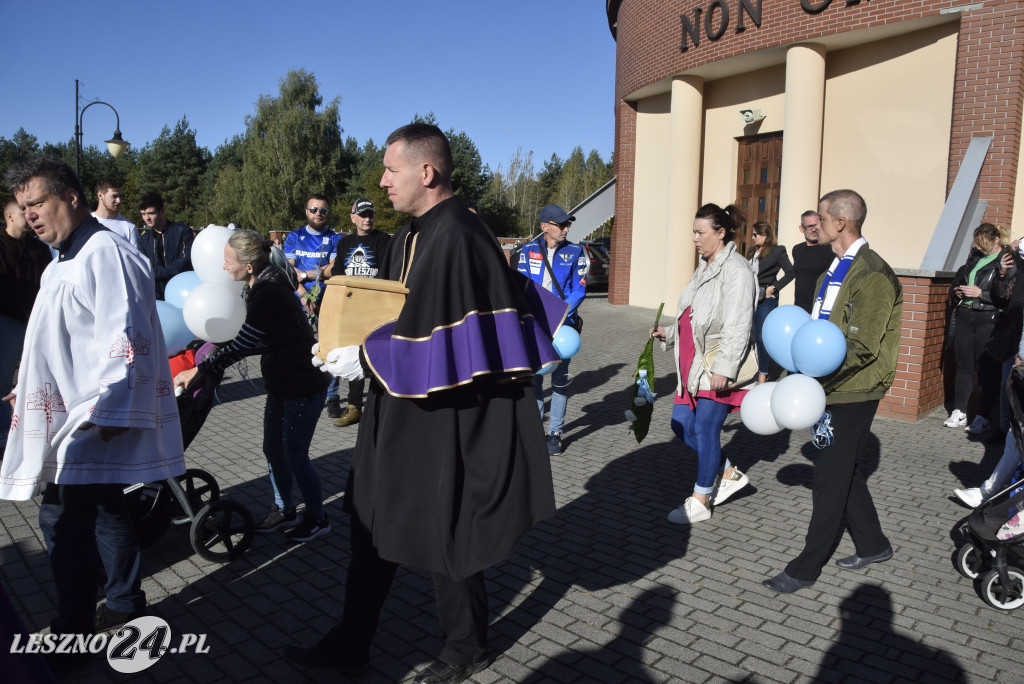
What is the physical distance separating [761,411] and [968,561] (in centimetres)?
144

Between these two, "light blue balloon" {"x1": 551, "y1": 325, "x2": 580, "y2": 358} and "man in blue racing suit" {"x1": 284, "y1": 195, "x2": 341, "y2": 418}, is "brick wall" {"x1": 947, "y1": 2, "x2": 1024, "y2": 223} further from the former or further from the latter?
"man in blue racing suit" {"x1": 284, "y1": 195, "x2": 341, "y2": 418}

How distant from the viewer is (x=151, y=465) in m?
3.29

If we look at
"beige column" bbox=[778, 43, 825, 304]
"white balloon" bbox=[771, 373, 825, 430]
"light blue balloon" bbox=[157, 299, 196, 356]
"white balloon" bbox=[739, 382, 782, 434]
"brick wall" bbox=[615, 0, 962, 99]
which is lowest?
"white balloon" bbox=[739, 382, 782, 434]

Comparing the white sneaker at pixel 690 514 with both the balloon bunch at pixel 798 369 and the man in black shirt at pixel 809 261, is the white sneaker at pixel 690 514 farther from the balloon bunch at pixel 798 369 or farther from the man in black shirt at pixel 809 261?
the man in black shirt at pixel 809 261

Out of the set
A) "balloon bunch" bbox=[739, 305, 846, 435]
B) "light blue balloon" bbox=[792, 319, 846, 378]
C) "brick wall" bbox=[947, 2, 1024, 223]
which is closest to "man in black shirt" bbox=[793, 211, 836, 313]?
"brick wall" bbox=[947, 2, 1024, 223]

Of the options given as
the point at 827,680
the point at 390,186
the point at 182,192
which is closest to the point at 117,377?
the point at 390,186

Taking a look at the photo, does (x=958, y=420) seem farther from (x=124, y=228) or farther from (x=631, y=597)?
(x=124, y=228)

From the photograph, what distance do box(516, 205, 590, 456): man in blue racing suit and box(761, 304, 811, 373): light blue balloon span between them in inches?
95.9

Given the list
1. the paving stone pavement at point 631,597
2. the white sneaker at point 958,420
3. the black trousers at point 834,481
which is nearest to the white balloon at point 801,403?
the black trousers at point 834,481

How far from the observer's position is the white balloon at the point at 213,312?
14.8 ft

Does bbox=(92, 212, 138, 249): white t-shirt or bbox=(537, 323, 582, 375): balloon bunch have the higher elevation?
bbox=(92, 212, 138, 249): white t-shirt

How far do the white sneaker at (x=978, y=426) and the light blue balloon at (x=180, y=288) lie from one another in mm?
7276

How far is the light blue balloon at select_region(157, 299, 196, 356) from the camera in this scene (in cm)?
456

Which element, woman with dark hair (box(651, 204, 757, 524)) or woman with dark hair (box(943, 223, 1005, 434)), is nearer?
woman with dark hair (box(651, 204, 757, 524))
